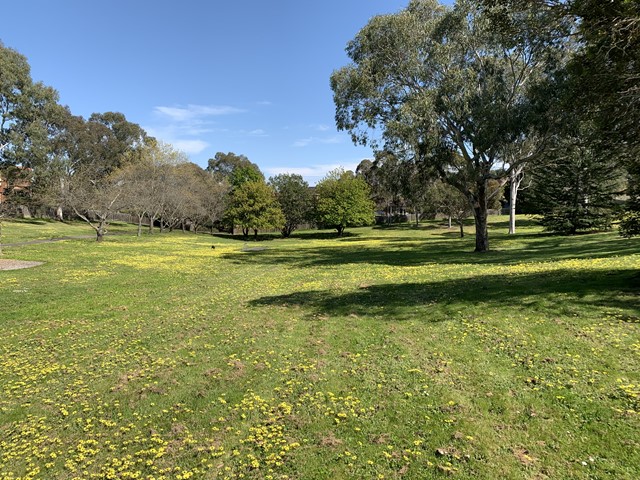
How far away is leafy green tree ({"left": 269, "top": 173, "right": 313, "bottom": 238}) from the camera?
239 feet

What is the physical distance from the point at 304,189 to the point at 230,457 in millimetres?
71403

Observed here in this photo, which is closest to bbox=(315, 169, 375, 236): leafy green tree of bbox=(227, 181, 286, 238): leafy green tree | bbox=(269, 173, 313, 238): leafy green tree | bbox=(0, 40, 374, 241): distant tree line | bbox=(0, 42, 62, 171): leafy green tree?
bbox=(0, 40, 374, 241): distant tree line

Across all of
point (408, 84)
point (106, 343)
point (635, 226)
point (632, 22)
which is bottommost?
point (106, 343)

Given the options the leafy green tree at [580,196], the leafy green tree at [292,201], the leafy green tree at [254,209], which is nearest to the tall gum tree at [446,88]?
the leafy green tree at [580,196]

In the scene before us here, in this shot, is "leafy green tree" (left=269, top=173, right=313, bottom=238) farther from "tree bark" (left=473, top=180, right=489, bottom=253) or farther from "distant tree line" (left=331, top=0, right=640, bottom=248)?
"tree bark" (left=473, top=180, right=489, bottom=253)

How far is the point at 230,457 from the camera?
4672 millimetres

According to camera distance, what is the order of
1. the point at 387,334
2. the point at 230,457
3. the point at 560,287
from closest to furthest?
1. the point at 230,457
2. the point at 387,334
3. the point at 560,287

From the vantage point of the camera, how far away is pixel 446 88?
922 inches

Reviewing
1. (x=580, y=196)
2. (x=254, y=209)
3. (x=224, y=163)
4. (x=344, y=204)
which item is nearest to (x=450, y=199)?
(x=580, y=196)

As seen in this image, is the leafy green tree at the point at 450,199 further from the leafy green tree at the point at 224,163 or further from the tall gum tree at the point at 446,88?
the leafy green tree at the point at 224,163

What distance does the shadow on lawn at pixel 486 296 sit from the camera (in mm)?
10133

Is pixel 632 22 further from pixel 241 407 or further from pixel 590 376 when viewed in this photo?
pixel 241 407

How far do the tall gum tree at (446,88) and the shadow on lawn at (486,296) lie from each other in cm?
1104

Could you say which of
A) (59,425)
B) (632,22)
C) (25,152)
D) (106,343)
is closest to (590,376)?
(632,22)
